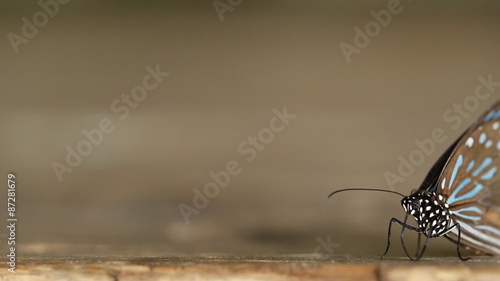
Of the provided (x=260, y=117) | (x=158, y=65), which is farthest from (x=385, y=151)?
(x=158, y=65)

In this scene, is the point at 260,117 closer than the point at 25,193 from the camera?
No

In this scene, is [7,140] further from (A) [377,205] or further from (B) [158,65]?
(A) [377,205]

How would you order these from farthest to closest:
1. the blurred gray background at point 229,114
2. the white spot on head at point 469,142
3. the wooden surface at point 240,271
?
the blurred gray background at point 229,114
the white spot on head at point 469,142
the wooden surface at point 240,271

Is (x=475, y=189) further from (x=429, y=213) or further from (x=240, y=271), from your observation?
(x=240, y=271)

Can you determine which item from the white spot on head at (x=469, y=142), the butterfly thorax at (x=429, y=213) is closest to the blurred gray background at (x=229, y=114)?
the butterfly thorax at (x=429, y=213)

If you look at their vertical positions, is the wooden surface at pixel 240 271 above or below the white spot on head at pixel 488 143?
below

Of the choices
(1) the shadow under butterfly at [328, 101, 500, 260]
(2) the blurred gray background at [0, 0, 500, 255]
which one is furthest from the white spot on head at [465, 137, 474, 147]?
(2) the blurred gray background at [0, 0, 500, 255]

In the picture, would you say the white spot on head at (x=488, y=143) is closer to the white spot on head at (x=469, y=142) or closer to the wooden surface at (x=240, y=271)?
the white spot on head at (x=469, y=142)

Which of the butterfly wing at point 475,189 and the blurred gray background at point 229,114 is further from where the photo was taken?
the blurred gray background at point 229,114
